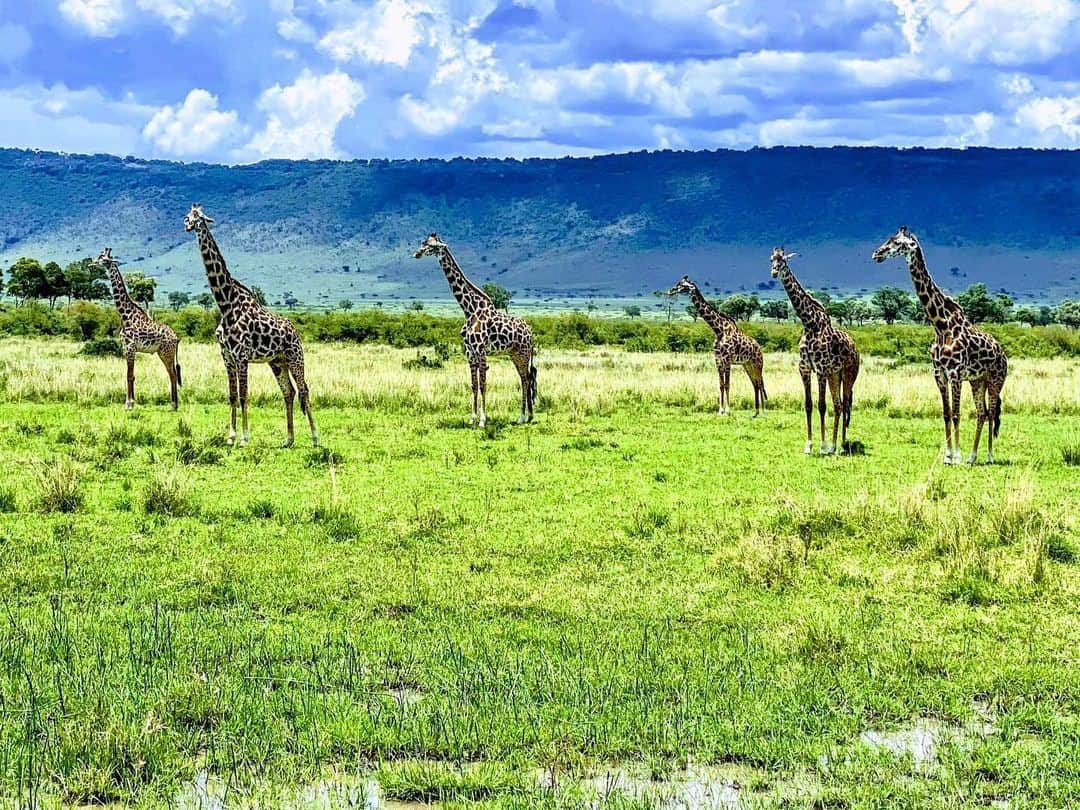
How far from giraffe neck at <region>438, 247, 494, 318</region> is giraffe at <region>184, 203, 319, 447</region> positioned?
4.25m

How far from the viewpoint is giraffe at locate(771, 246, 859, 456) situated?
55.9 feet

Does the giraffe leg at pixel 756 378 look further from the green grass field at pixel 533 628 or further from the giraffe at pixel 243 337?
the giraffe at pixel 243 337

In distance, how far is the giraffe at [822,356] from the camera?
55.9 feet

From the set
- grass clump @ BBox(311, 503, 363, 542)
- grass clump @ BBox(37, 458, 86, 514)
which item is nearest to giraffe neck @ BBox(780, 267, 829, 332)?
grass clump @ BBox(311, 503, 363, 542)

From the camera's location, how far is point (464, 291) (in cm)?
2197

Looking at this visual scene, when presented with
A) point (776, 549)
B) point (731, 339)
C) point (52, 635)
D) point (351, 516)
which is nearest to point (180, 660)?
point (52, 635)

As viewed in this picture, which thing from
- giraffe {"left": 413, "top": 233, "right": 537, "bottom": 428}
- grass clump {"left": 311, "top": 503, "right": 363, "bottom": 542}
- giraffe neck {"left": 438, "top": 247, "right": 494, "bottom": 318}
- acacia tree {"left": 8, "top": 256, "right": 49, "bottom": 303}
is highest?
acacia tree {"left": 8, "top": 256, "right": 49, "bottom": 303}

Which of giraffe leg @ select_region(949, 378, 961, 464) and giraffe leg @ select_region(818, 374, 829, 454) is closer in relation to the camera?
giraffe leg @ select_region(949, 378, 961, 464)

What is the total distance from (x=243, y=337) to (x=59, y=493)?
6.02 metres

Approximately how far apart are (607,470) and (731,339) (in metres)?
8.40

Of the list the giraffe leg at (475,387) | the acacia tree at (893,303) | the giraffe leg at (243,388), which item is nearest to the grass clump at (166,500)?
the giraffe leg at (243,388)

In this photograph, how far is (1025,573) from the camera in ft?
30.6

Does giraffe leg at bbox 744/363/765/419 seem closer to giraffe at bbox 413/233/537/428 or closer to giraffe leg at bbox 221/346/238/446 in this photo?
giraffe at bbox 413/233/537/428

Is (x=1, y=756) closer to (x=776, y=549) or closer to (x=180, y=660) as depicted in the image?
(x=180, y=660)
